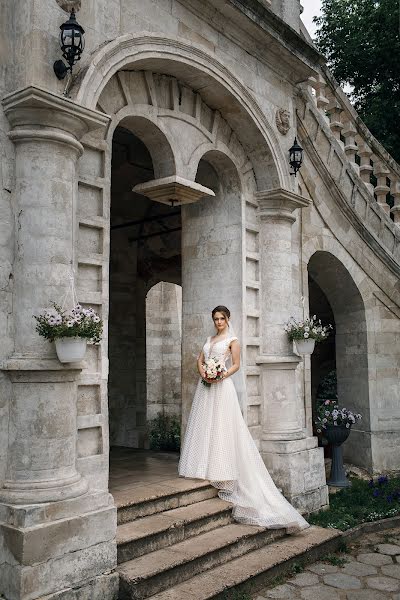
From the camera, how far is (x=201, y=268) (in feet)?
24.8

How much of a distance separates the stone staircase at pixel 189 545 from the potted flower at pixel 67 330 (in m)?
1.69

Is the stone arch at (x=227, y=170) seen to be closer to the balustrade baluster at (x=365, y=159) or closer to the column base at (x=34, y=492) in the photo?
the balustrade baluster at (x=365, y=159)

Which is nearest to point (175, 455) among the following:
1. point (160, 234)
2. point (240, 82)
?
point (160, 234)

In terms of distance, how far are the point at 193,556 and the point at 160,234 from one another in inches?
262

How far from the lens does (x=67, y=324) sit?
14.6ft

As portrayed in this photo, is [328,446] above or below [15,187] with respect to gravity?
below

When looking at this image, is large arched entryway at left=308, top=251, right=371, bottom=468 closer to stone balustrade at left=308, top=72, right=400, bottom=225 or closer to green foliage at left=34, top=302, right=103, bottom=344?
stone balustrade at left=308, top=72, right=400, bottom=225

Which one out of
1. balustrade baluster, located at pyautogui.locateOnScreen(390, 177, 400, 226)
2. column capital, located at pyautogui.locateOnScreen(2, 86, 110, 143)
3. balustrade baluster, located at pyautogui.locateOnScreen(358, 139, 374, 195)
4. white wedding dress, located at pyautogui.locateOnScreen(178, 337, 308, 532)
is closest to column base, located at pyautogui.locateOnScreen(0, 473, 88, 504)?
white wedding dress, located at pyautogui.locateOnScreen(178, 337, 308, 532)

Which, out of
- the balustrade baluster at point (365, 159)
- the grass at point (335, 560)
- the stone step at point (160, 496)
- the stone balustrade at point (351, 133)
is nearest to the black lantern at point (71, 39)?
the stone step at point (160, 496)

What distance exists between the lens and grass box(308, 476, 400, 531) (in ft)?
23.0

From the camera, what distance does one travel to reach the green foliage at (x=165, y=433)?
10.3 meters

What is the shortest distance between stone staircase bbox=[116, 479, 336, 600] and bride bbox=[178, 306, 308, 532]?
0.14m

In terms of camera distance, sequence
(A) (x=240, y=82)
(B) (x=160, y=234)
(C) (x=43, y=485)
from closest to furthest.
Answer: (C) (x=43, y=485) → (A) (x=240, y=82) → (B) (x=160, y=234)

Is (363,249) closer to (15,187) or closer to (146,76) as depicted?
(146,76)
